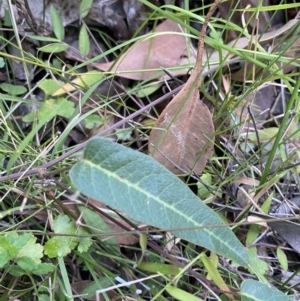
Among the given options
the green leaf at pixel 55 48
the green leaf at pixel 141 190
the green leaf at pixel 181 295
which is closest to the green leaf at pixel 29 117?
the green leaf at pixel 55 48

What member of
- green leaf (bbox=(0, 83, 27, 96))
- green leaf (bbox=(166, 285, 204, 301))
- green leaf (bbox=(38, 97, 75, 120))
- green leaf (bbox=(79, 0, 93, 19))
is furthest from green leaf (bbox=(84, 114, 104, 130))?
green leaf (bbox=(166, 285, 204, 301))

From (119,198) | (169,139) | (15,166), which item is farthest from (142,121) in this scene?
(119,198)

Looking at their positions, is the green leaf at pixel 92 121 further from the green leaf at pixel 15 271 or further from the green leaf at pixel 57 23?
the green leaf at pixel 15 271

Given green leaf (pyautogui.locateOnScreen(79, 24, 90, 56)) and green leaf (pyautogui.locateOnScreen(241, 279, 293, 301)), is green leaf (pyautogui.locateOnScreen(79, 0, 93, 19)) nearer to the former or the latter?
green leaf (pyautogui.locateOnScreen(79, 24, 90, 56))

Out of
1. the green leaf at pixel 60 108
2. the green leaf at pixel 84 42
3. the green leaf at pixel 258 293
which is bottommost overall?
the green leaf at pixel 258 293

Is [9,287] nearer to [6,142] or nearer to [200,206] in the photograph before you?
[6,142]

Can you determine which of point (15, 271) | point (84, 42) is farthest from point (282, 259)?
point (84, 42)

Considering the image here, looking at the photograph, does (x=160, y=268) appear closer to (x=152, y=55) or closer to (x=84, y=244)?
(x=84, y=244)
